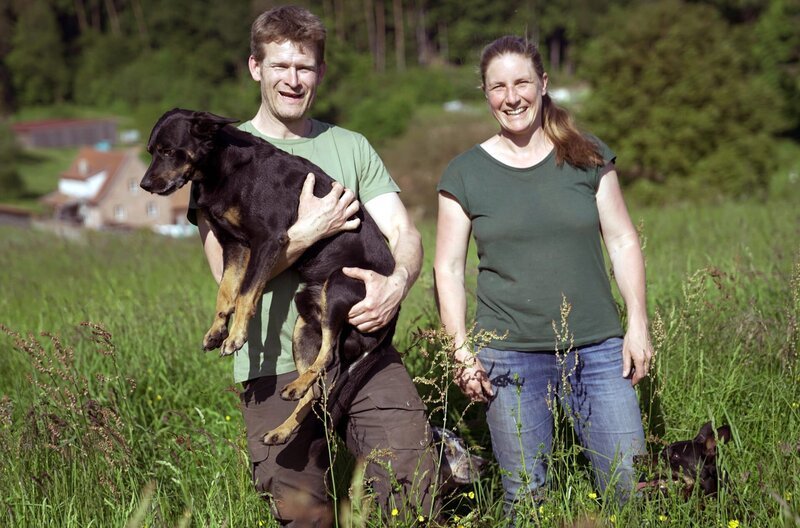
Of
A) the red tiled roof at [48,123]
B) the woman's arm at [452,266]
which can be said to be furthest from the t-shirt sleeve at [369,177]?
the red tiled roof at [48,123]

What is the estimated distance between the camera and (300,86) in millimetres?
2723

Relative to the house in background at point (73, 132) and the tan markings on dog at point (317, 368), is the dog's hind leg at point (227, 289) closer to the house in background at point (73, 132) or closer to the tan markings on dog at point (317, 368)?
the tan markings on dog at point (317, 368)

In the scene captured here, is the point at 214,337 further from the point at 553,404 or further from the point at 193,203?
the point at 553,404

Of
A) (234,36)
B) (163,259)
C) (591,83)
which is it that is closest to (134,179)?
(234,36)

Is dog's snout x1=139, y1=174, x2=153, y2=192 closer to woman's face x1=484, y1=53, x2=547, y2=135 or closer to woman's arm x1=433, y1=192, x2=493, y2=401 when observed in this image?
woman's arm x1=433, y1=192, x2=493, y2=401

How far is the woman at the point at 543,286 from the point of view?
2.77 m

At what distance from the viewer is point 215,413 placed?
3855mm

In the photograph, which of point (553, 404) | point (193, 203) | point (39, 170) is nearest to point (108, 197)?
point (39, 170)

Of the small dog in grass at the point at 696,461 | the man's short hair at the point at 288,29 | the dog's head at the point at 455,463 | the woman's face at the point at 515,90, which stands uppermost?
the man's short hair at the point at 288,29

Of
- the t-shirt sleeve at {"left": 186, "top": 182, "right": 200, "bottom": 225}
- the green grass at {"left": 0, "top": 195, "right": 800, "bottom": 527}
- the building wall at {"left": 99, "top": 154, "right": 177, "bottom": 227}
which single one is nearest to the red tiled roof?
the building wall at {"left": 99, "top": 154, "right": 177, "bottom": 227}

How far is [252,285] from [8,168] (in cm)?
4955

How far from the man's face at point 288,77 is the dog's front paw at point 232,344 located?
85 cm

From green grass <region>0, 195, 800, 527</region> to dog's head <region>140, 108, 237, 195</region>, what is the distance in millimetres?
706

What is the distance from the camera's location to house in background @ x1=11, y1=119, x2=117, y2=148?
56250 mm
